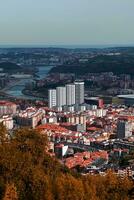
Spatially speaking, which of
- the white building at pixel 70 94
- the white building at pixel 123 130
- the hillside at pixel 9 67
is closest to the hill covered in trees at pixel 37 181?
the white building at pixel 123 130

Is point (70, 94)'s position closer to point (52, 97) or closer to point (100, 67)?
point (52, 97)

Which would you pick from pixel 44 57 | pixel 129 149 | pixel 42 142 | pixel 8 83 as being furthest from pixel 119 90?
pixel 44 57

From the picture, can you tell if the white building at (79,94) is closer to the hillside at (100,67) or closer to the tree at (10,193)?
the hillside at (100,67)

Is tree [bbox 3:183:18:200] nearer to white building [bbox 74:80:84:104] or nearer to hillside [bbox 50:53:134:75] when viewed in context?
white building [bbox 74:80:84:104]

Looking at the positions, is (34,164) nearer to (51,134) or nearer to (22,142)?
(22,142)

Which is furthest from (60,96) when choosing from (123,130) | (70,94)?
(123,130)

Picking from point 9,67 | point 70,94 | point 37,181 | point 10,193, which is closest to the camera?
point 10,193
